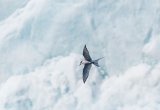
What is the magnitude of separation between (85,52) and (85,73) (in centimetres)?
371

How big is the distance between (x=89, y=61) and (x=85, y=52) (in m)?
2.15

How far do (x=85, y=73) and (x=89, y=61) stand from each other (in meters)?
2.50

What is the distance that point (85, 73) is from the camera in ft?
438

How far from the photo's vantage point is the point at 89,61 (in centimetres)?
13450

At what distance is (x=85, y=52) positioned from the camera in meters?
133
